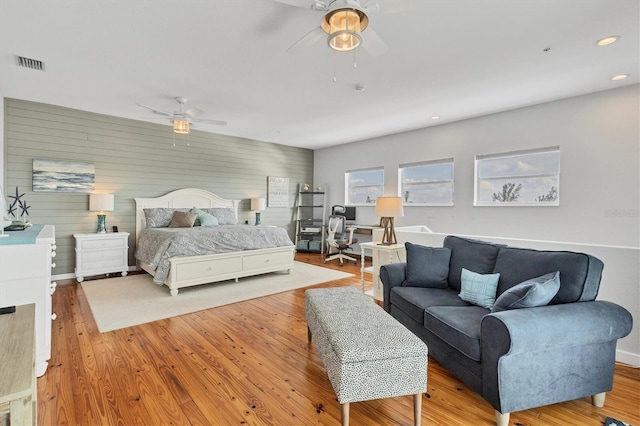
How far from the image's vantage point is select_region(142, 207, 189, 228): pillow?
17.3ft

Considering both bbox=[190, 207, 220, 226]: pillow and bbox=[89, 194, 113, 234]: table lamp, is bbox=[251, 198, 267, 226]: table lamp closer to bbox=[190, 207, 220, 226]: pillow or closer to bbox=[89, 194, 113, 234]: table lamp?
bbox=[190, 207, 220, 226]: pillow

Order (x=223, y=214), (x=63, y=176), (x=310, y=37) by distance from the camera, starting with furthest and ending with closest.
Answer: (x=223, y=214) → (x=63, y=176) → (x=310, y=37)

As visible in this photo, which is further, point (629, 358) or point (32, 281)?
point (629, 358)

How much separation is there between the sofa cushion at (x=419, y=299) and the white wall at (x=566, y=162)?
2770 mm

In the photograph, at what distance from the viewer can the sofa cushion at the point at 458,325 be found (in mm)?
1896

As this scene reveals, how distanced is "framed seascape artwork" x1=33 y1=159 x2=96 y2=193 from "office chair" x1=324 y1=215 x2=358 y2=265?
448 cm

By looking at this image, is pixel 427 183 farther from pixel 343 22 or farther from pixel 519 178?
pixel 343 22

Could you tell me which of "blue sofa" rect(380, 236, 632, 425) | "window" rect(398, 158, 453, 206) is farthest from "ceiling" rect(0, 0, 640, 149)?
"blue sofa" rect(380, 236, 632, 425)

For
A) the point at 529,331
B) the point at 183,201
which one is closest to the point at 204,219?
the point at 183,201

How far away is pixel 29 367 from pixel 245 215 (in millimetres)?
6364

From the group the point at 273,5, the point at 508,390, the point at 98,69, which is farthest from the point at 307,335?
the point at 98,69

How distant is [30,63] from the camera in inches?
128

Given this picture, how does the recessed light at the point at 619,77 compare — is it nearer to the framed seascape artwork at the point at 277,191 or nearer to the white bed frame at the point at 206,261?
the white bed frame at the point at 206,261

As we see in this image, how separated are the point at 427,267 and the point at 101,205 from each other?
4.90 m
